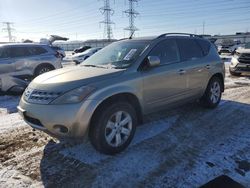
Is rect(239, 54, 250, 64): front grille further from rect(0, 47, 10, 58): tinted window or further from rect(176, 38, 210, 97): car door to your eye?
rect(0, 47, 10, 58): tinted window

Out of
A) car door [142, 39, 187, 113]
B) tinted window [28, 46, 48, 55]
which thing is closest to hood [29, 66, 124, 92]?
car door [142, 39, 187, 113]

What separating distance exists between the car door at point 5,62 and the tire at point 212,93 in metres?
6.17

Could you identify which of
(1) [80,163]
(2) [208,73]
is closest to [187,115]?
(2) [208,73]

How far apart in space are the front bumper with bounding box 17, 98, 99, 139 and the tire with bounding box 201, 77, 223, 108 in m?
3.32

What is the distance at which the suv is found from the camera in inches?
141

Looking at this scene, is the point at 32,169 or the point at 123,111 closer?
the point at 32,169

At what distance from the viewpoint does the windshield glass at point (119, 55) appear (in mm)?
4492

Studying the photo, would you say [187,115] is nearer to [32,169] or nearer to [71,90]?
[71,90]

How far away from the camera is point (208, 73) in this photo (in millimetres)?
5945

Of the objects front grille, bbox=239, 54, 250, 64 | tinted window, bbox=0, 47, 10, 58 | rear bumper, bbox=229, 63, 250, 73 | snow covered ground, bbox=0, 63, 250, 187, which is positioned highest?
tinted window, bbox=0, 47, 10, 58

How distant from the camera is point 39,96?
12.4ft

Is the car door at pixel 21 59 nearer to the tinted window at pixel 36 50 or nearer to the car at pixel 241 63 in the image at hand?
the tinted window at pixel 36 50

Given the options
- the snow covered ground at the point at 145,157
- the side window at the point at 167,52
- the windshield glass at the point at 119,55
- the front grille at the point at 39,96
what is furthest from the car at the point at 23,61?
the side window at the point at 167,52

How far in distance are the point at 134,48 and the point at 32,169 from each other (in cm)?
260
